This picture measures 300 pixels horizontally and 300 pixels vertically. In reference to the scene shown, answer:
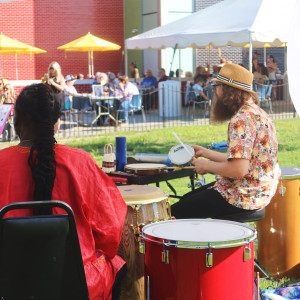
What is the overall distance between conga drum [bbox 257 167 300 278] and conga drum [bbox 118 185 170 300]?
1.30 meters

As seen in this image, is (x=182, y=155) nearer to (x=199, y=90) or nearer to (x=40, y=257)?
(x=40, y=257)

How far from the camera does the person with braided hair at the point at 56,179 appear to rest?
2.75 metres

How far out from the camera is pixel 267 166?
4184 millimetres

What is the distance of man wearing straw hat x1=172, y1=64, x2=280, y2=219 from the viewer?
404cm

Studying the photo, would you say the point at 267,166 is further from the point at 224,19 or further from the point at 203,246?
the point at 224,19

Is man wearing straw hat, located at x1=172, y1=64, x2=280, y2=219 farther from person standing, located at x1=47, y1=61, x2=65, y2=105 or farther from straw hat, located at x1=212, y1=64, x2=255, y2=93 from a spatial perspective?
person standing, located at x1=47, y1=61, x2=65, y2=105

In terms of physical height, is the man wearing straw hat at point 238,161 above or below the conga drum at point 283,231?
above

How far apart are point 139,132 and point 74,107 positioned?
186 cm

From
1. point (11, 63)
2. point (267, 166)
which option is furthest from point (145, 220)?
point (11, 63)

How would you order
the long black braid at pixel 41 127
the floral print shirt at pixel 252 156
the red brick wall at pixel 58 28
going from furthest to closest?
1. the red brick wall at pixel 58 28
2. the floral print shirt at pixel 252 156
3. the long black braid at pixel 41 127

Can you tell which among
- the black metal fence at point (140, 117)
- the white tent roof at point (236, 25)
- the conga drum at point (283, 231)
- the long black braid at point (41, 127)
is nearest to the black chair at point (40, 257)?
the long black braid at point (41, 127)

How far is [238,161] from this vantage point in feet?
13.1

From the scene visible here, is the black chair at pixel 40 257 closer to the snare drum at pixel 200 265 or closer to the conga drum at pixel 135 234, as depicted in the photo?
the snare drum at pixel 200 265

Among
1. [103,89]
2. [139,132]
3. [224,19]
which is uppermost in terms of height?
[224,19]
